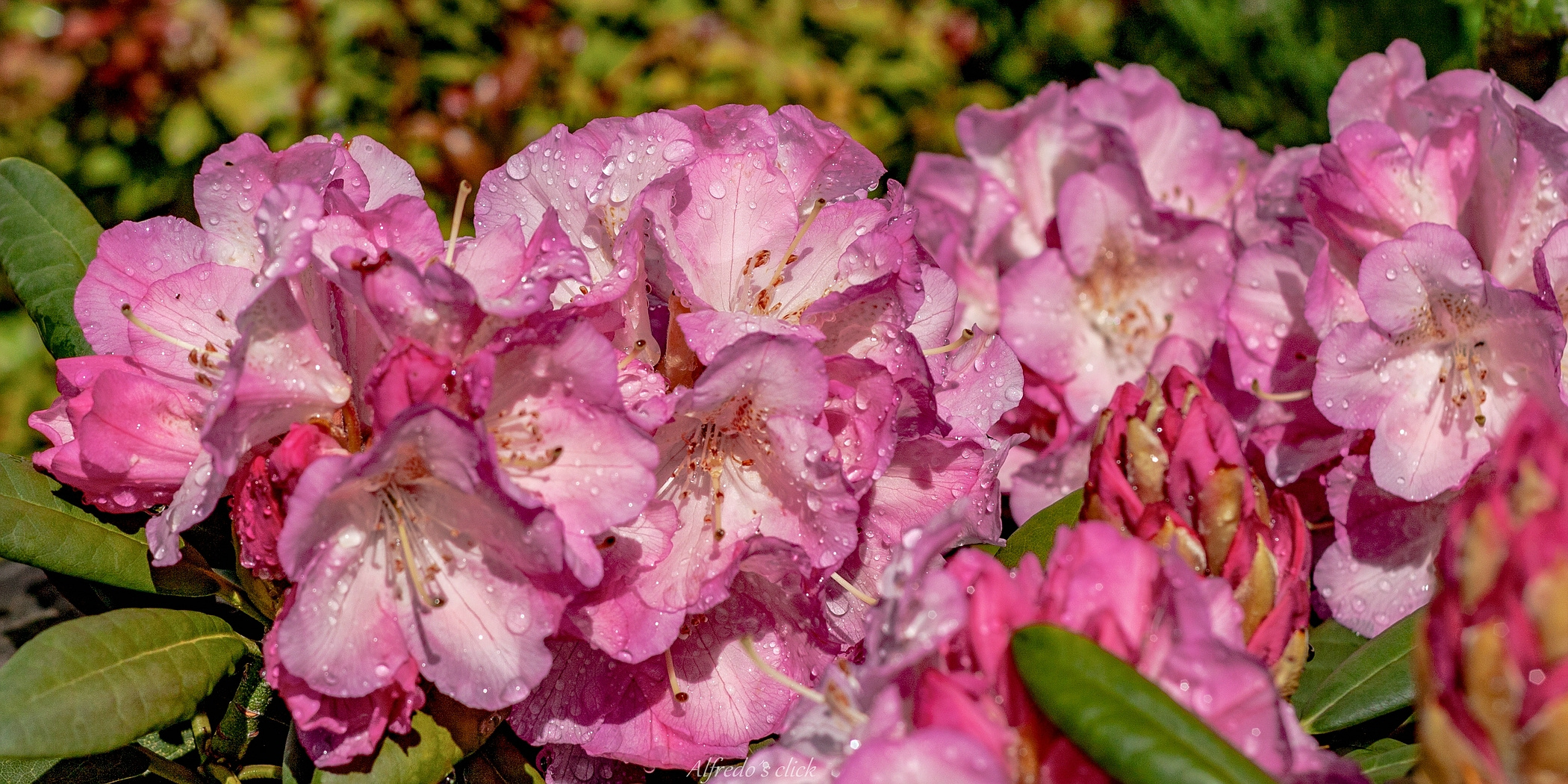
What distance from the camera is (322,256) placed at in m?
0.80

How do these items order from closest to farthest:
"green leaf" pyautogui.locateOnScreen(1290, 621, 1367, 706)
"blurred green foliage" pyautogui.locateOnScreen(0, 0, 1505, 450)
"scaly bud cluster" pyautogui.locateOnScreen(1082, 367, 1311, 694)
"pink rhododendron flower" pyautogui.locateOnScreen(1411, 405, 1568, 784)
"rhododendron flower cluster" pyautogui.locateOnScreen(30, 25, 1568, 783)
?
"pink rhododendron flower" pyautogui.locateOnScreen(1411, 405, 1568, 784) → "rhododendron flower cluster" pyautogui.locateOnScreen(30, 25, 1568, 783) → "scaly bud cluster" pyautogui.locateOnScreen(1082, 367, 1311, 694) → "green leaf" pyautogui.locateOnScreen(1290, 621, 1367, 706) → "blurred green foliage" pyautogui.locateOnScreen(0, 0, 1505, 450)

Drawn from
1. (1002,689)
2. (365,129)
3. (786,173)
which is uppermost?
(786,173)

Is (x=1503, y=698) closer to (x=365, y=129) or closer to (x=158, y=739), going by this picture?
(x=158, y=739)

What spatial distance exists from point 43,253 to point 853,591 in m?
0.79

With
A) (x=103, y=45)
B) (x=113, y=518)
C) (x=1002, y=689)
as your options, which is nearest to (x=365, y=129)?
(x=103, y=45)

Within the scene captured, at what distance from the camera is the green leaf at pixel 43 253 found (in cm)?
104

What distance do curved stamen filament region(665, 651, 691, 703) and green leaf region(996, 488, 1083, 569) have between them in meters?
0.29

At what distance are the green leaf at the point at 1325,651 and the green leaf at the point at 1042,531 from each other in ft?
0.79

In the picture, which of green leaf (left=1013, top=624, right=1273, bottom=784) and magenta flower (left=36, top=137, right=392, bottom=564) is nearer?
green leaf (left=1013, top=624, right=1273, bottom=784)

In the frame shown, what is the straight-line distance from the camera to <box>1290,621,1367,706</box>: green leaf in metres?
0.99

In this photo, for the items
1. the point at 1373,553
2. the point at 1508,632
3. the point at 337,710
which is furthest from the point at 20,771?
the point at 1373,553

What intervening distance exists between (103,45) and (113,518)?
2435 millimetres

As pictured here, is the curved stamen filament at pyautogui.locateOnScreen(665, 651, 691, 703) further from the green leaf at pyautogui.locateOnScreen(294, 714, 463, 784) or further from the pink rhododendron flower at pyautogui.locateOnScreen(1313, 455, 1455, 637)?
the pink rhododendron flower at pyautogui.locateOnScreen(1313, 455, 1455, 637)

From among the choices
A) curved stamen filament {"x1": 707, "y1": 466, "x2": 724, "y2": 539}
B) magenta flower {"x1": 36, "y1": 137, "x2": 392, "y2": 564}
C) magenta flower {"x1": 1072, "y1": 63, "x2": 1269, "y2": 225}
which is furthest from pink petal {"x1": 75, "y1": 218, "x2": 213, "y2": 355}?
magenta flower {"x1": 1072, "y1": 63, "x2": 1269, "y2": 225}
